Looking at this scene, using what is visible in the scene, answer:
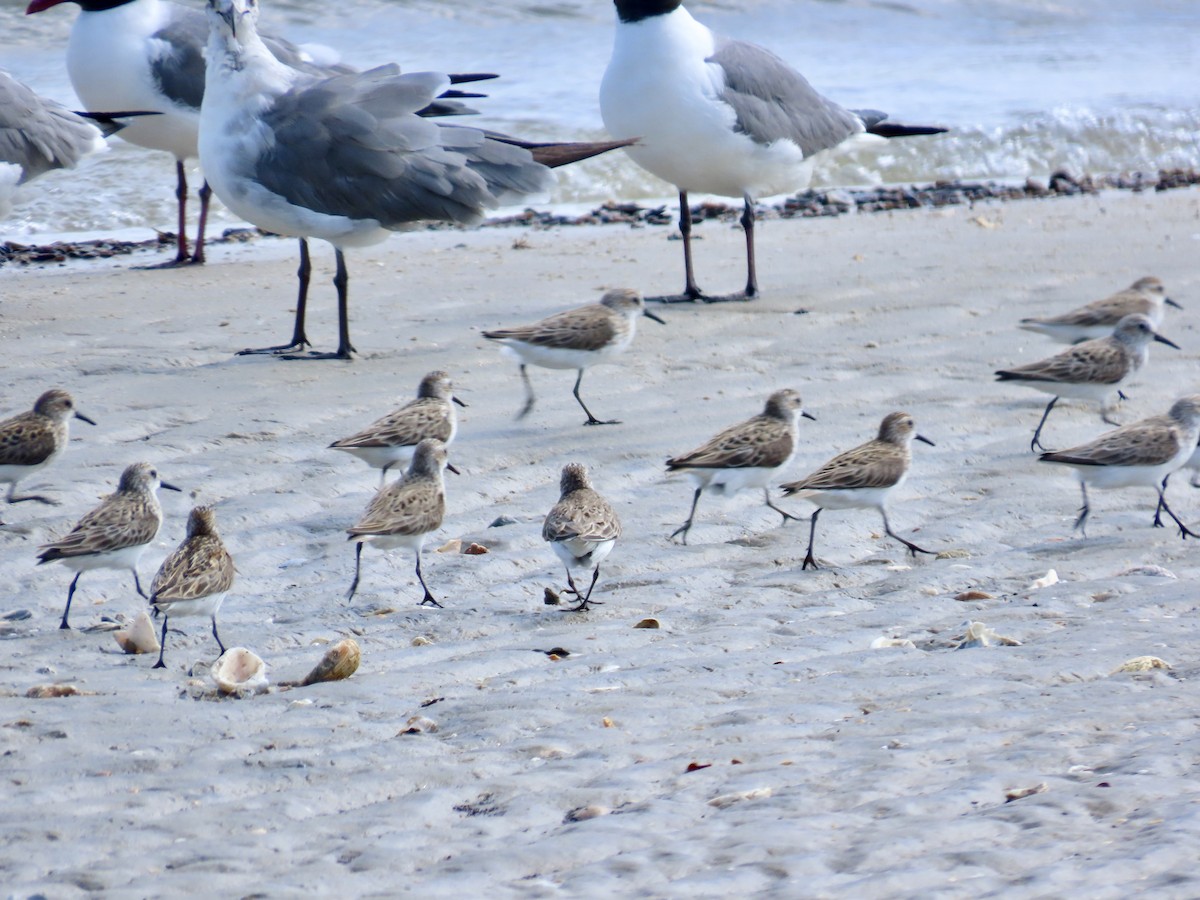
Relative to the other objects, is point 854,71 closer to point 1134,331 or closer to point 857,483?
point 1134,331

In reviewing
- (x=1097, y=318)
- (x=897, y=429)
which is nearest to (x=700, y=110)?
(x=1097, y=318)

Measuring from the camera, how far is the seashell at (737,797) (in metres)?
3.65

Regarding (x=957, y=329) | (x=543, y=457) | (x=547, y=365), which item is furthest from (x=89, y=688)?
(x=957, y=329)

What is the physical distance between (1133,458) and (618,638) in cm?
247

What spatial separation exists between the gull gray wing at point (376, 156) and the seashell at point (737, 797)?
588 centimetres

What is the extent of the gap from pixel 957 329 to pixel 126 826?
6817mm

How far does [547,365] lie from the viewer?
7.82 m

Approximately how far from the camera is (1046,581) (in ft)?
18.5

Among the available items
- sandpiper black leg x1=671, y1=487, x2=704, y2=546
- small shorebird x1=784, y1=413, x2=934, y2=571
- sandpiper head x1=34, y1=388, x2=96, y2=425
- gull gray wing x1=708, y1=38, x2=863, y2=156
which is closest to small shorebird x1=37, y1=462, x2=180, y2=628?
sandpiper head x1=34, y1=388, x2=96, y2=425

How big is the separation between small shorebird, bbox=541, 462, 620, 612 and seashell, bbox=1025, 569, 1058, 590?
1.50 metres

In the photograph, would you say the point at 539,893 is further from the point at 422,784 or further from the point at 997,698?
the point at 997,698

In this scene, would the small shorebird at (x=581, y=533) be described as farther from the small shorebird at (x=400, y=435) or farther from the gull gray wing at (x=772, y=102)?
the gull gray wing at (x=772, y=102)

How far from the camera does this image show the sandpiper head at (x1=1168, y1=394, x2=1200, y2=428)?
6629 mm

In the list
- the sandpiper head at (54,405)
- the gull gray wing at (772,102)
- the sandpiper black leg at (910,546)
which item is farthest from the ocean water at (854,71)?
the sandpiper black leg at (910,546)
